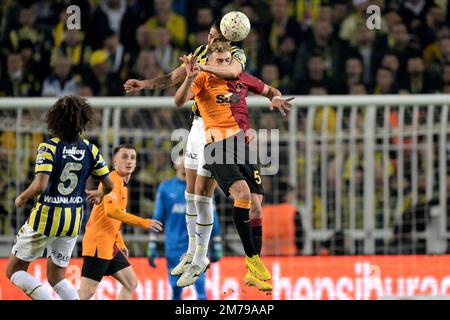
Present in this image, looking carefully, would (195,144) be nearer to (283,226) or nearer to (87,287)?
(87,287)

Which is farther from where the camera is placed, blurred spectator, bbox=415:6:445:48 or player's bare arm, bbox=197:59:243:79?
blurred spectator, bbox=415:6:445:48

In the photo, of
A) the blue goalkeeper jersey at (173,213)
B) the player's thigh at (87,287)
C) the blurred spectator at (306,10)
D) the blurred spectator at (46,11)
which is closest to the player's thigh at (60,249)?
the player's thigh at (87,287)

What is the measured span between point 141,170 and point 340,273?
2.75 meters

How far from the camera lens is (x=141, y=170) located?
→ 15.6 m

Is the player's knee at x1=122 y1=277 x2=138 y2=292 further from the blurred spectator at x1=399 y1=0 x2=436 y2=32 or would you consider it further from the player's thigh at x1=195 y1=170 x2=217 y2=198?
the blurred spectator at x1=399 y1=0 x2=436 y2=32

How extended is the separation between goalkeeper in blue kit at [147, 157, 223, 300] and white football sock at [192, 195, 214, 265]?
3237 mm

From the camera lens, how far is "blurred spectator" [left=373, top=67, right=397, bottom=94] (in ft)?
56.7

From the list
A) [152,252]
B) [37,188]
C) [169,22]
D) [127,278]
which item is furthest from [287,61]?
[37,188]

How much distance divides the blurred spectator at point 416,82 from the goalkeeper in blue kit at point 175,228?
13.8 ft

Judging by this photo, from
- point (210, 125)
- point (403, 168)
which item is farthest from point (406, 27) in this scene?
point (210, 125)

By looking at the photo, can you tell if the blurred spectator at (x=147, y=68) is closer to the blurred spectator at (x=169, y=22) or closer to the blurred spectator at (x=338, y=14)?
the blurred spectator at (x=169, y=22)

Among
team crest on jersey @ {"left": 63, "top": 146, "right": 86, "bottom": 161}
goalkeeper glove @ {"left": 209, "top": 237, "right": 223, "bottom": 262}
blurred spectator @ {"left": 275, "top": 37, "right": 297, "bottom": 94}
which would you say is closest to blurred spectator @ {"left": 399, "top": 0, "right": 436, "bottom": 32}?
blurred spectator @ {"left": 275, "top": 37, "right": 297, "bottom": 94}

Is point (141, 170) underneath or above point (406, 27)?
underneath
